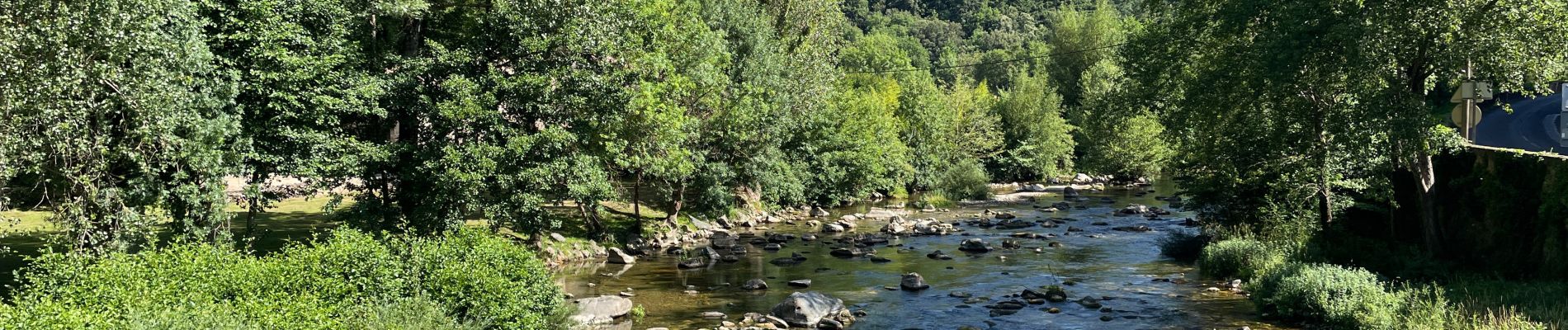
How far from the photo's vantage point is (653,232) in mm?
36688

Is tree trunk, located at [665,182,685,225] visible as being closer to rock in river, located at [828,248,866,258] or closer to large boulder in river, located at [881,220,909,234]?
rock in river, located at [828,248,866,258]

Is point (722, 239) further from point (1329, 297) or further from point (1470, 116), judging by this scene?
point (1470, 116)

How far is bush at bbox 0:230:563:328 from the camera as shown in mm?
13641

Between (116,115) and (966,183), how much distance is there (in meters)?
45.7

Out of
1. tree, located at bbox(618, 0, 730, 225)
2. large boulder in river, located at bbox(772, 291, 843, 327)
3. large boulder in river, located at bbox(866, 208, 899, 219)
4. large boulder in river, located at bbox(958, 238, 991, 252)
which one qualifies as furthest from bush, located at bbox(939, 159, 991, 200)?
large boulder in river, located at bbox(772, 291, 843, 327)

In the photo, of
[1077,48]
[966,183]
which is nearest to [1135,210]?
[966,183]

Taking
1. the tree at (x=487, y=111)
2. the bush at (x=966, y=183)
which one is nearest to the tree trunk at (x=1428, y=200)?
the tree at (x=487, y=111)

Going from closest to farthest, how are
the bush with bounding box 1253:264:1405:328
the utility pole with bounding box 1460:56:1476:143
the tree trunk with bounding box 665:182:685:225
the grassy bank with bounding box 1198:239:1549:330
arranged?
the grassy bank with bounding box 1198:239:1549:330
the bush with bounding box 1253:264:1405:328
the utility pole with bounding box 1460:56:1476:143
the tree trunk with bounding box 665:182:685:225

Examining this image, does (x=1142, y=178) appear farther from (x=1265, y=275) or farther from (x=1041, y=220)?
(x=1265, y=275)

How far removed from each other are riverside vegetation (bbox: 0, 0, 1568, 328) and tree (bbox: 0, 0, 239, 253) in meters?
0.07

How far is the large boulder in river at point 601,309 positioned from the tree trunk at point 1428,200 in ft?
58.5

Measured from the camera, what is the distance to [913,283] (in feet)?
85.7

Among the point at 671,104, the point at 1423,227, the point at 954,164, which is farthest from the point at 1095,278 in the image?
the point at 954,164

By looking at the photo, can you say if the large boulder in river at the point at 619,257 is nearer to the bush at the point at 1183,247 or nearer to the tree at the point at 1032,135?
the bush at the point at 1183,247
